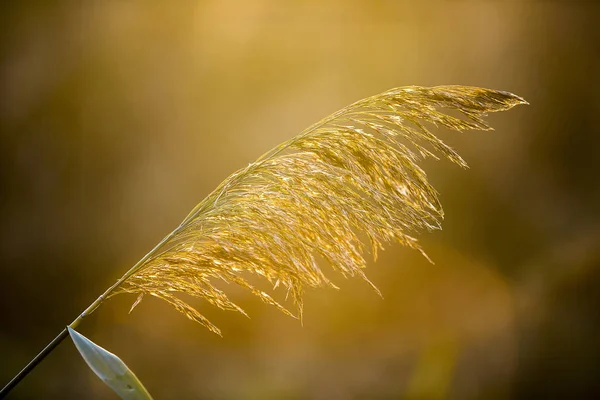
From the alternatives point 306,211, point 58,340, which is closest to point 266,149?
point 306,211

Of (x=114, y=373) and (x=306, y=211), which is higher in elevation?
(x=306, y=211)

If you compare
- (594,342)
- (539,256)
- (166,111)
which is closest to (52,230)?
(166,111)

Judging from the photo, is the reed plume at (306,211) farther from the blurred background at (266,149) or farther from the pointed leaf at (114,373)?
the blurred background at (266,149)

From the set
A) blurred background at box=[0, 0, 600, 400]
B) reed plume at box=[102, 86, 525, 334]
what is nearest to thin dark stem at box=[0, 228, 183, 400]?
reed plume at box=[102, 86, 525, 334]

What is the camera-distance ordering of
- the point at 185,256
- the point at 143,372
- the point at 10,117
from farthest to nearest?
the point at 143,372 → the point at 10,117 → the point at 185,256

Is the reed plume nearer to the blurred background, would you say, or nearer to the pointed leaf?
the pointed leaf

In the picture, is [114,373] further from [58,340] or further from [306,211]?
[306,211]

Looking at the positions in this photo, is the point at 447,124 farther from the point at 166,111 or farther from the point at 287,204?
the point at 166,111
